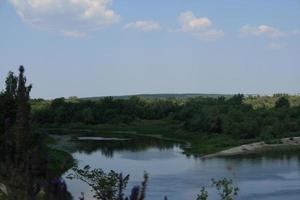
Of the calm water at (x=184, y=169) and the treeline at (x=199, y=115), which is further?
the treeline at (x=199, y=115)

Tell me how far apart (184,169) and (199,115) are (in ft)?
168

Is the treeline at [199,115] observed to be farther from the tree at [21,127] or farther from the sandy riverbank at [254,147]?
the tree at [21,127]

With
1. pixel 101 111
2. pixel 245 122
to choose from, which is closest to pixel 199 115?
pixel 245 122

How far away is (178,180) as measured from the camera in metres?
47.3

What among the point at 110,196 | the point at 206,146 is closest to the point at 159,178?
the point at 206,146

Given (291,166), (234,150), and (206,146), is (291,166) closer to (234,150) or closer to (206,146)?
(234,150)

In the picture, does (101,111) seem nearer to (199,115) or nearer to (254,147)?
(199,115)

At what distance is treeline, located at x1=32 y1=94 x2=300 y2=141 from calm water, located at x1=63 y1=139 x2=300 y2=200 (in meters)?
15.8

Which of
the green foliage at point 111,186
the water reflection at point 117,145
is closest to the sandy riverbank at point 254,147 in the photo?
the water reflection at point 117,145

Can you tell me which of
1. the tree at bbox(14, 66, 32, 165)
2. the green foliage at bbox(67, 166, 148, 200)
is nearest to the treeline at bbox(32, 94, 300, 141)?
the green foliage at bbox(67, 166, 148, 200)

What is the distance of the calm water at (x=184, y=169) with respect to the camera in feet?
134

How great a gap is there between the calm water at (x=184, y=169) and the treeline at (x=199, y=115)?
15846mm

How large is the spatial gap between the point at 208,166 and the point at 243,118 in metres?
40.9

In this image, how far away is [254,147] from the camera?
77625 millimetres
